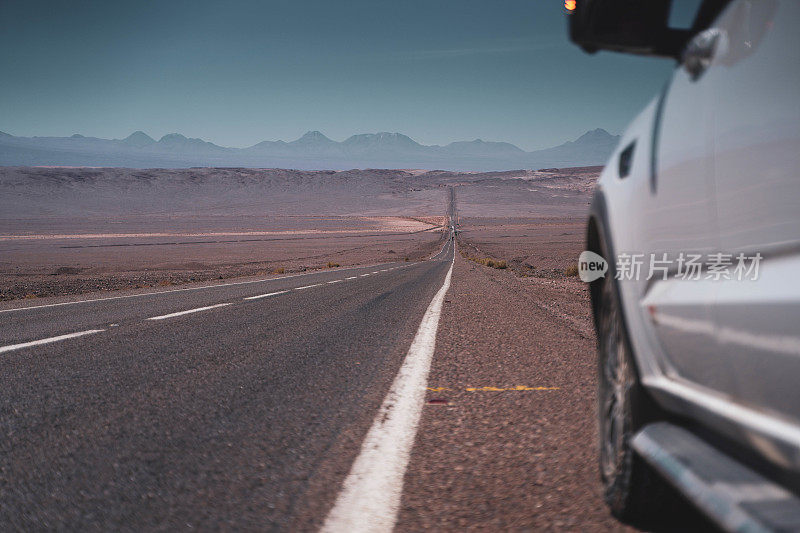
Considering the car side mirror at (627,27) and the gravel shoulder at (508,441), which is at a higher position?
the car side mirror at (627,27)

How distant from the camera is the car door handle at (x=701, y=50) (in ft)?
4.91

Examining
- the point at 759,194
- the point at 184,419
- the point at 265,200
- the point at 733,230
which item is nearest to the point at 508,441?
the point at 184,419

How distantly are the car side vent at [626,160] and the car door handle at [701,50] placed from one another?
1.65ft

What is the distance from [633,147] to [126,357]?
14.1 ft

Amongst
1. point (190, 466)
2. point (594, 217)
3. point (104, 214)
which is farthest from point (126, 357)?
point (104, 214)

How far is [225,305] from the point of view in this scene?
30.8 ft

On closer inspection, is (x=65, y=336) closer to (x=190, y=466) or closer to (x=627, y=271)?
(x=190, y=466)

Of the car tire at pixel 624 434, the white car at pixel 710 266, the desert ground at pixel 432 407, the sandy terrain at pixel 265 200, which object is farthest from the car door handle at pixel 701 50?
the sandy terrain at pixel 265 200

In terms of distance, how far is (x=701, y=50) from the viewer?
5.12ft

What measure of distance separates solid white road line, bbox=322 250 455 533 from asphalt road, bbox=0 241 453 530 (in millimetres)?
64

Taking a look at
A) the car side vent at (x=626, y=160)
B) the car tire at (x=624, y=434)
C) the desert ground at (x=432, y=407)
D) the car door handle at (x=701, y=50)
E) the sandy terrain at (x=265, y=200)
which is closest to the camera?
the car door handle at (x=701, y=50)

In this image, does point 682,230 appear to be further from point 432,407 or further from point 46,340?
point 46,340

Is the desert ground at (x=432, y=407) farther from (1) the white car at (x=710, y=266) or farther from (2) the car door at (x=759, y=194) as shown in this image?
(2) the car door at (x=759, y=194)

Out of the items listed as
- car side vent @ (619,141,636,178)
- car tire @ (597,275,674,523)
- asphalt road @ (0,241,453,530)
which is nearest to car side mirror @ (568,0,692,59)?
car side vent @ (619,141,636,178)
